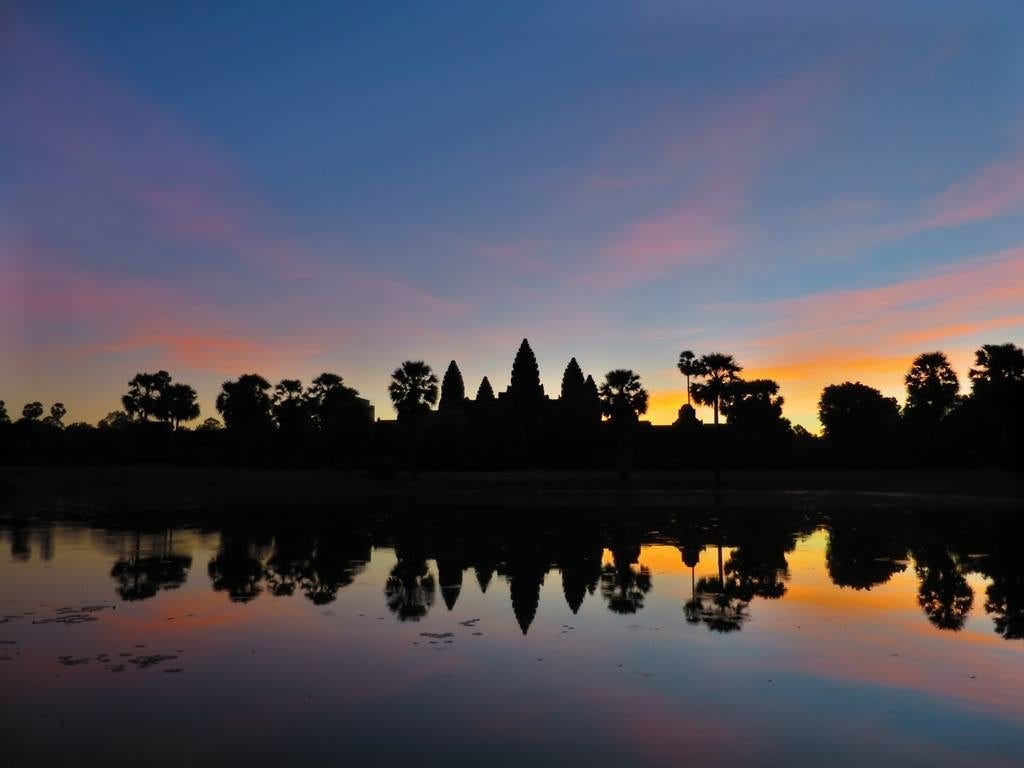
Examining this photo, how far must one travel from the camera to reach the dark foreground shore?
43.8 metres

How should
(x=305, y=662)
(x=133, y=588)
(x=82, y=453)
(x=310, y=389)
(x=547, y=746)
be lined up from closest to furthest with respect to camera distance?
(x=547, y=746) → (x=305, y=662) → (x=133, y=588) → (x=82, y=453) → (x=310, y=389)

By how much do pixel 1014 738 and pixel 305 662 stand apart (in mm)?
9136

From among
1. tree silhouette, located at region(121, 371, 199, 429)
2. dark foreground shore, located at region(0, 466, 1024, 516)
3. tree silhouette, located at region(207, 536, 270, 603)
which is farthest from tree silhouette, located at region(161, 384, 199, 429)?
tree silhouette, located at region(207, 536, 270, 603)

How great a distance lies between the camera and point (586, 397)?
140750mm

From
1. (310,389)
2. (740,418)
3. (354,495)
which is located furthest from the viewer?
(740,418)

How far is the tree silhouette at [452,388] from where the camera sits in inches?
5944

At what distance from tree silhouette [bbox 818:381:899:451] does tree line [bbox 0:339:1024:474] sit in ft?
1.30

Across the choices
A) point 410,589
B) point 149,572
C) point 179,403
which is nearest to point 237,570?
point 149,572

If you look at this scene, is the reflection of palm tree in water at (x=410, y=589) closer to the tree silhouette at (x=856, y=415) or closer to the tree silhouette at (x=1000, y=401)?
the tree silhouette at (x=1000, y=401)

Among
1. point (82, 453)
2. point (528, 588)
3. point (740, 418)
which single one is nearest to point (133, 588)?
point (528, 588)

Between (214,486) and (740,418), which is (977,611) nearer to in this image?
(214,486)

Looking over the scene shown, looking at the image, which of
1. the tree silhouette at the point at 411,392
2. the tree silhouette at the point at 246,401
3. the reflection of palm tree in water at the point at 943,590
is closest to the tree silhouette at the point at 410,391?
the tree silhouette at the point at 411,392

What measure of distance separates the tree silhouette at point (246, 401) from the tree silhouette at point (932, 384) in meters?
79.9

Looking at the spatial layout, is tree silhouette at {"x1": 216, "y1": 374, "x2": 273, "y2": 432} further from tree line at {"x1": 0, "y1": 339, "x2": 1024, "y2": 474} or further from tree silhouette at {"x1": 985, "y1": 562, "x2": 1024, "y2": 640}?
tree silhouette at {"x1": 985, "y1": 562, "x2": 1024, "y2": 640}
